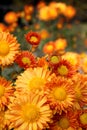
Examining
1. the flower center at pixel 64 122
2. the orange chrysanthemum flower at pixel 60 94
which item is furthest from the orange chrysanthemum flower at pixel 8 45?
the flower center at pixel 64 122

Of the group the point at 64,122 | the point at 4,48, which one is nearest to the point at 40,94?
the point at 64,122

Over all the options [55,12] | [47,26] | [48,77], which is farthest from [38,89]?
[47,26]

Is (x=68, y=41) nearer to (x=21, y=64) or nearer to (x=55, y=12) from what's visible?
(x=55, y=12)

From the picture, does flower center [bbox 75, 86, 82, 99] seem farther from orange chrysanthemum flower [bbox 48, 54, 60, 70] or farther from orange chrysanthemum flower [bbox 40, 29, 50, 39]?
orange chrysanthemum flower [bbox 40, 29, 50, 39]

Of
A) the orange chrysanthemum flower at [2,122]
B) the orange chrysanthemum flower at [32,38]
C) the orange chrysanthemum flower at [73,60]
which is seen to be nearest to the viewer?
the orange chrysanthemum flower at [2,122]

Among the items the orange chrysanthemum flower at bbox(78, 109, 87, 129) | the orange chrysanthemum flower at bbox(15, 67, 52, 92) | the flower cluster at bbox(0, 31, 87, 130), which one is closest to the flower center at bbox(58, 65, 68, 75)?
the flower cluster at bbox(0, 31, 87, 130)

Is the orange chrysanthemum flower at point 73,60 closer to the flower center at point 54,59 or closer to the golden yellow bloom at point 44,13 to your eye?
the flower center at point 54,59

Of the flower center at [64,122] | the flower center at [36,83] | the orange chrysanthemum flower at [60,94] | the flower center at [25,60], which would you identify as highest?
the flower center at [25,60]

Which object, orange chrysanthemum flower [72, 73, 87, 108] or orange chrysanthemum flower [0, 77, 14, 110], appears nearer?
orange chrysanthemum flower [0, 77, 14, 110]
